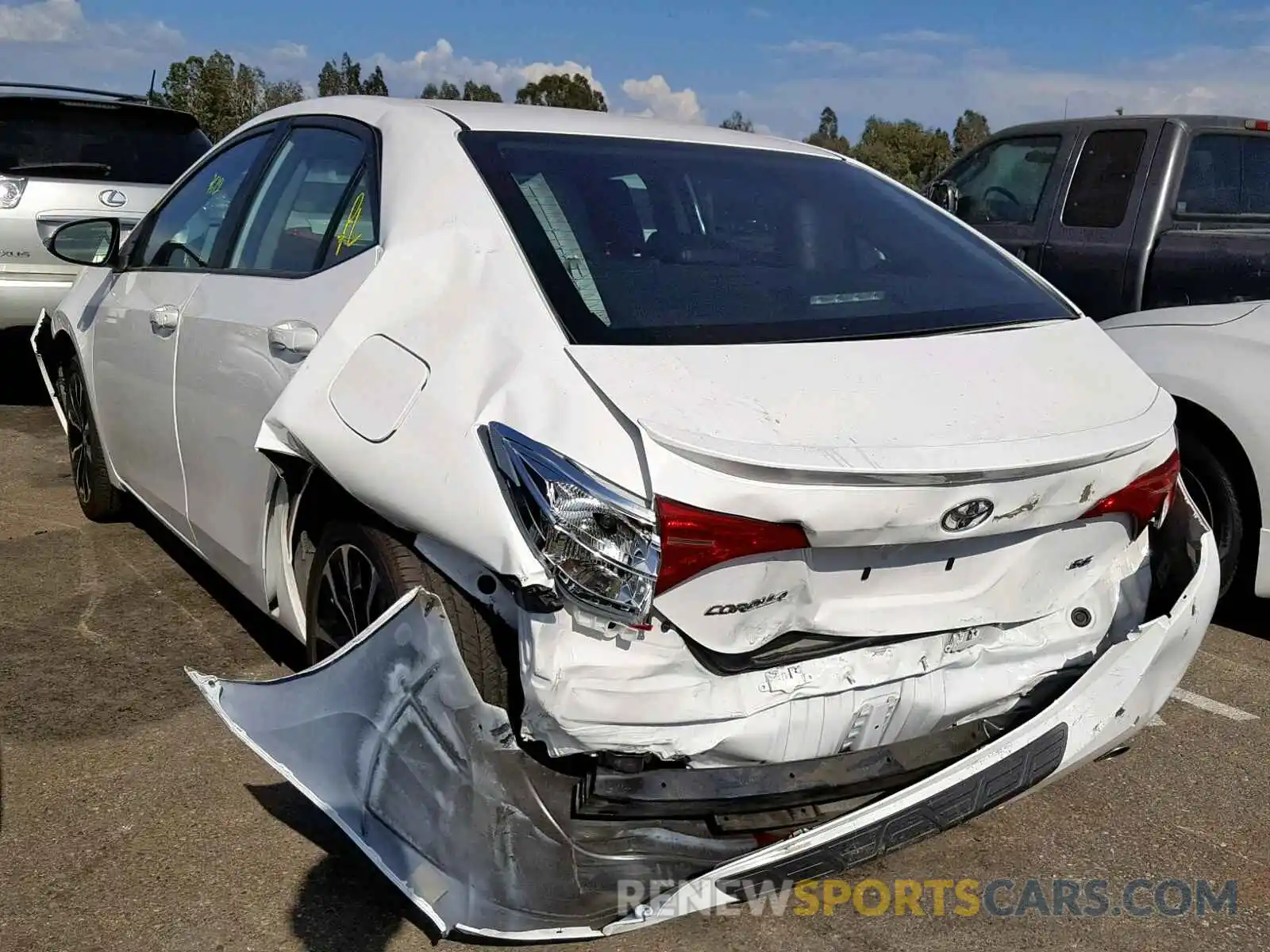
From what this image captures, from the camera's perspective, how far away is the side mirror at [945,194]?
6211mm

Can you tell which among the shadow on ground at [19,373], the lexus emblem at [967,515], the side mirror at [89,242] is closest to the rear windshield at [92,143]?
the shadow on ground at [19,373]

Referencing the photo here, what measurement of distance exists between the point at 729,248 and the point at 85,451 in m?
3.16

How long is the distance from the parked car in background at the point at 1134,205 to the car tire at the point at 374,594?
3918 millimetres

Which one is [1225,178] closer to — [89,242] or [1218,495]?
[1218,495]

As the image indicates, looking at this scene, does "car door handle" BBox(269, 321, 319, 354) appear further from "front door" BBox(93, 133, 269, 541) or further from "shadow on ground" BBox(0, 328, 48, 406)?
"shadow on ground" BBox(0, 328, 48, 406)

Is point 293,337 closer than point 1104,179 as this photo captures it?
Yes

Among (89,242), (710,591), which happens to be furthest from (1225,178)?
(89,242)

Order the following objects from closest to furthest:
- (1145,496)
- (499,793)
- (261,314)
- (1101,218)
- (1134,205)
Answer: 1. (499,793)
2. (1145,496)
3. (261,314)
4. (1134,205)
5. (1101,218)

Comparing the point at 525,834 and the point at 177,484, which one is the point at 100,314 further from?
the point at 525,834

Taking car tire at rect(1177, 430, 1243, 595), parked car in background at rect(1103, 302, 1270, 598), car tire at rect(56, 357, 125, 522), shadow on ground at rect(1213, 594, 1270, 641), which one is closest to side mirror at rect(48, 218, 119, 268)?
car tire at rect(56, 357, 125, 522)

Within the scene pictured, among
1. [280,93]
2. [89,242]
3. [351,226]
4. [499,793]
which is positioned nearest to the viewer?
[499,793]

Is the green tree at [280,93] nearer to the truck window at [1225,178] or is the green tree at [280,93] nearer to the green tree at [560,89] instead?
the green tree at [560,89]

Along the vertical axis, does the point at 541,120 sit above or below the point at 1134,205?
above

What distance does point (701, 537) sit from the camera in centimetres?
204
